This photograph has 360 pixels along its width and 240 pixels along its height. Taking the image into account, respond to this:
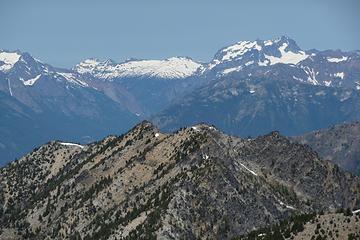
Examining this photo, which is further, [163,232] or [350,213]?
[163,232]

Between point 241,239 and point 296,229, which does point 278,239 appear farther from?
point 241,239

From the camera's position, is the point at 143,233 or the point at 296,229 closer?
the point at 296,229

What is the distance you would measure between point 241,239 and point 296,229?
18.8 meters

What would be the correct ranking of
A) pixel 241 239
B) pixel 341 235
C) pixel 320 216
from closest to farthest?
pixel 341 235
pixel 320 216
pixel 241 239

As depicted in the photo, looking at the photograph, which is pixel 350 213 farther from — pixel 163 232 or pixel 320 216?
pixel 163 232

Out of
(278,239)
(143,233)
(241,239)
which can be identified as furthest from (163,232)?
(278,239)

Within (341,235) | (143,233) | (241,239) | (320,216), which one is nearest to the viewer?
(341,235)

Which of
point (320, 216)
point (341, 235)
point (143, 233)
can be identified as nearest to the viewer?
point (341, 235)

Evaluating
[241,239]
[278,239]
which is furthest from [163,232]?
[278,239]

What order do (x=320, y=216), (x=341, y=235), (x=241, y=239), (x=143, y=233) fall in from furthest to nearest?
(x=143, y=233), (x=241, y=239), (x=320, y=216), (x=341, y=235)

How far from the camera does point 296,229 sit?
147 m

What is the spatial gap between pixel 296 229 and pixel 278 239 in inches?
174

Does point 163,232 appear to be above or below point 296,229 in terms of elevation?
below

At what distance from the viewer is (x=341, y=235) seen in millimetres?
138875
